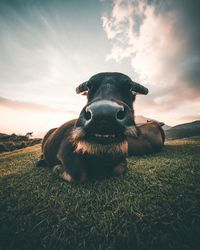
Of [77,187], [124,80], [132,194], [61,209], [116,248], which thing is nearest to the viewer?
[116,248]

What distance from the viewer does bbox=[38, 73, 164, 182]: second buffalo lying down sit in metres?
2.03

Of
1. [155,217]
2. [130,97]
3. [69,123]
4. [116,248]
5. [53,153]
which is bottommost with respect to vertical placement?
[116,248]

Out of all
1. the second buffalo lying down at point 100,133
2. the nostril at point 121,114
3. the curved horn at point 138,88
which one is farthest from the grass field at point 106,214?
the curved horn at point 138,88

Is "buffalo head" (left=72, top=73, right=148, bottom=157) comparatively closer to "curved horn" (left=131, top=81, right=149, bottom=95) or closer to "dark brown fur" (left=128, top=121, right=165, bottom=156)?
"curved horn" (left=131, top=81, right=149, bottom=95)

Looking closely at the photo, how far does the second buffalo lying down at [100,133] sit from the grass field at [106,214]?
28cm

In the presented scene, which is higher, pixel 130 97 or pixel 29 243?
pixel 130 97

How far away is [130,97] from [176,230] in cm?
229

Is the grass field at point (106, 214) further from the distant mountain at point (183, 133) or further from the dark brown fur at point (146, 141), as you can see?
the distant mountain at point (183, 133)

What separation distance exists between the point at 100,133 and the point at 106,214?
1.03m

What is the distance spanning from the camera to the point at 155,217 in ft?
5.28

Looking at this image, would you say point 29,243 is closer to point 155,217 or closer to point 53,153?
point 155,217

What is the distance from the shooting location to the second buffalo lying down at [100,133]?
6.66 feet

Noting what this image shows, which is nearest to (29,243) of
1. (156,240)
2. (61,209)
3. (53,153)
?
(61,209)

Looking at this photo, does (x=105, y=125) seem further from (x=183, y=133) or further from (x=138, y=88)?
(x=183, y=133)
